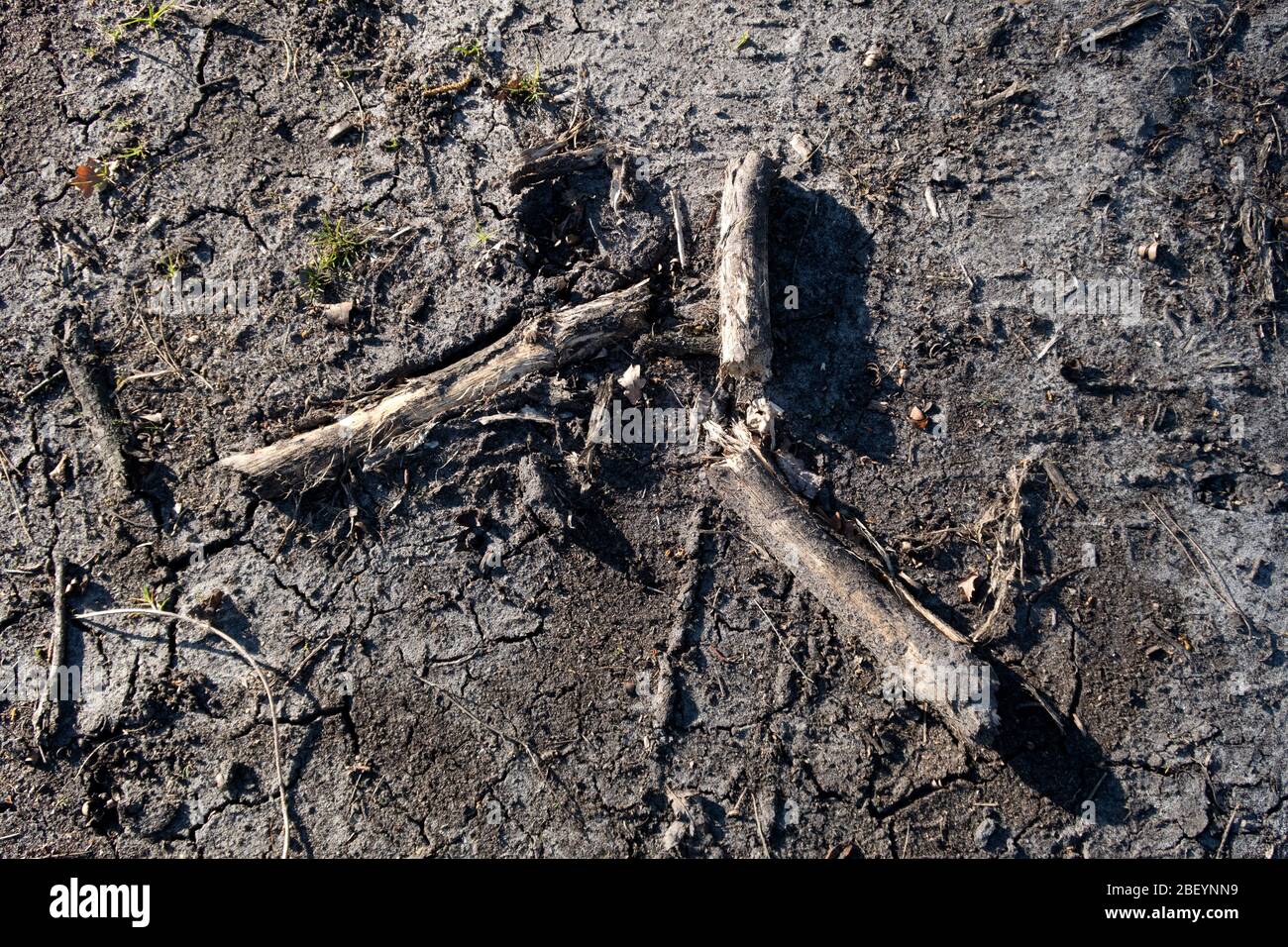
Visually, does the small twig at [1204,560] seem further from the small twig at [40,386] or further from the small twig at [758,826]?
the small twig at [40,386]

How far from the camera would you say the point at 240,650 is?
10.6ft

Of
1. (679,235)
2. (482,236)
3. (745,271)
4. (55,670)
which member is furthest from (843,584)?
(55,670)

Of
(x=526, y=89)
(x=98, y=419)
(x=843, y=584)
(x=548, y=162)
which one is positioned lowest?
(x=843, y=584)

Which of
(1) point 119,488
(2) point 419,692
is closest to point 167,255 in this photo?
(1) point 119,488

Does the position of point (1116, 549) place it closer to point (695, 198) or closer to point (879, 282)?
point (879, 282)

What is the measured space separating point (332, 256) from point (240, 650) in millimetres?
1681

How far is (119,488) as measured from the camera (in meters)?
3.34

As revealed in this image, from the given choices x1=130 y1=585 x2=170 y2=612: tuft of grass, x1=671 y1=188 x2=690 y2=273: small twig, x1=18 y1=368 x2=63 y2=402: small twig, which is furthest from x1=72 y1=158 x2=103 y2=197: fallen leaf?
x1=671 y1=188 x2=690 y2=273: small twig

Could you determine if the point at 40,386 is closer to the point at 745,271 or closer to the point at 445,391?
the point at 445,391

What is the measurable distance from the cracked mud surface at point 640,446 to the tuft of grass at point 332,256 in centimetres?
6

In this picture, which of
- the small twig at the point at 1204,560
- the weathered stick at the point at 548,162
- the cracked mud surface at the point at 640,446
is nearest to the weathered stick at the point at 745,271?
the cracked mud surface at the point at 640,446

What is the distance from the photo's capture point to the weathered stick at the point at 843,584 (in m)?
2.98
